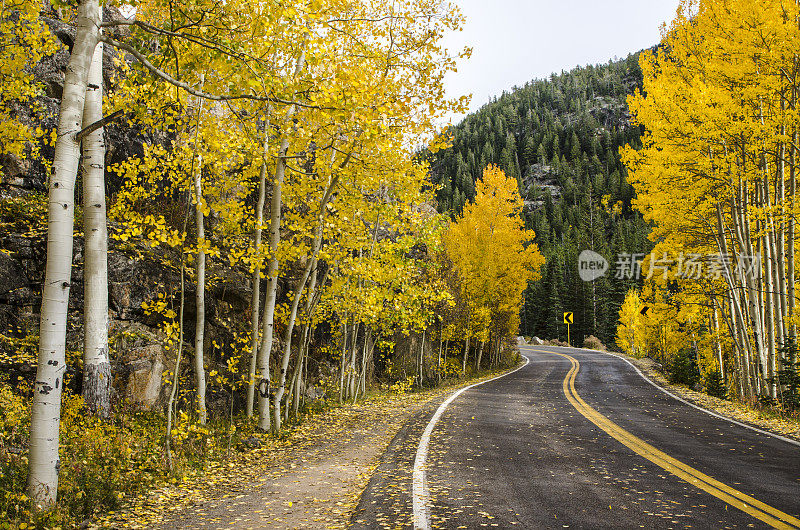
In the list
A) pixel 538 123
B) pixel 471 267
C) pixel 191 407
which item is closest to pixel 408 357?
pixel 471 267

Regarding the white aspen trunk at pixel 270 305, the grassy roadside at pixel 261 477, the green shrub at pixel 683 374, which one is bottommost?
the green shrub at pixel 683 374

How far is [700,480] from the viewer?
18.7ft

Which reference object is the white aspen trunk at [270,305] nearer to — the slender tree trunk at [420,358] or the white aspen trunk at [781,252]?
the slender tree trunk at [420,358]

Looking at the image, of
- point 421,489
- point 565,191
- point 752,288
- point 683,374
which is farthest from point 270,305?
point 565,191

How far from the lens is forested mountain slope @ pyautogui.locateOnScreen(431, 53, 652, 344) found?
238 feet

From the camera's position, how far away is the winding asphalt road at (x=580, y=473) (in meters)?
4.49

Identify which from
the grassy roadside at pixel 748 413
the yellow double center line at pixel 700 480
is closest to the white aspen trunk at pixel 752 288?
the grassy roadside at pixel 748 413

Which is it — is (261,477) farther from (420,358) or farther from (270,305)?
(420,358)

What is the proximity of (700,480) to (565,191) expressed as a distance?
14367cm

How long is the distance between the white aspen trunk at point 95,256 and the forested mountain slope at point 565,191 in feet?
175

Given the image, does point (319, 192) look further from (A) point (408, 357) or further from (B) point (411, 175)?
(A) point (408, 357)

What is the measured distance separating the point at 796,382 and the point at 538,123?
188349mm

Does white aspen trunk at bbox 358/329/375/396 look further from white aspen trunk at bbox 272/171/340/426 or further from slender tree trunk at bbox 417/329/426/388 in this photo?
white aspen trunk at bbox 272/171/340/426

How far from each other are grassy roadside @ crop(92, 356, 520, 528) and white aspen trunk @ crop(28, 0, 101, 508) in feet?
2.46
